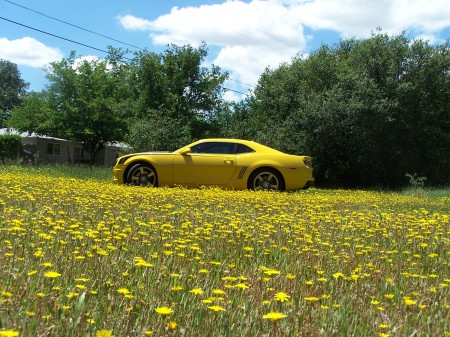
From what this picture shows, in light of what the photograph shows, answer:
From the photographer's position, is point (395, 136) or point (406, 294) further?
point (395, 136)

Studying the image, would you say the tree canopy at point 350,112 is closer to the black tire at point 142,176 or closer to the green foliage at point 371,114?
the green foliage at point 371,114

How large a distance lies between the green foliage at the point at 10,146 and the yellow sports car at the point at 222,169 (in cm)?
2163

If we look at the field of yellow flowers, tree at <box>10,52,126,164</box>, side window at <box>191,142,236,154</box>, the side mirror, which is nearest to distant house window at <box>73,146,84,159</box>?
tree at <box>10,52,126,164</box>

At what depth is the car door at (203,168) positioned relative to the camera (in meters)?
12.7

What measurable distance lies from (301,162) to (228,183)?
1.78 meters

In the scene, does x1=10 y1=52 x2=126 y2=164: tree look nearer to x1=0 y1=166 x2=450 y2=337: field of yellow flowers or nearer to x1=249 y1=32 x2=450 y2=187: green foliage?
x1=249 y1=32 x2=450 y2=187: green foliage

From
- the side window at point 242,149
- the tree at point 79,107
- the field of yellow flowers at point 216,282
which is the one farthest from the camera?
the tree at point 79,107

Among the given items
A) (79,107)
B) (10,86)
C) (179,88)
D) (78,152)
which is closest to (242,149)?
(179,88)

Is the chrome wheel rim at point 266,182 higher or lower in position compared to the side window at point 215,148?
lower

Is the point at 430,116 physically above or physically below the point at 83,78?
below

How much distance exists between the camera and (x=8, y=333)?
5.37 feet

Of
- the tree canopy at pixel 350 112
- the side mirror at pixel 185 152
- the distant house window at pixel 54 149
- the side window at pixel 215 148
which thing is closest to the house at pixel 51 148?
the distant house window at pixel 54 149

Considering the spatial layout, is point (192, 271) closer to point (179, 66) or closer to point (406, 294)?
point (406, 294)

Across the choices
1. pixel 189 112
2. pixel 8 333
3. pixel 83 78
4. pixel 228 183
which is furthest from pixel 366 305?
pixel 83 78
